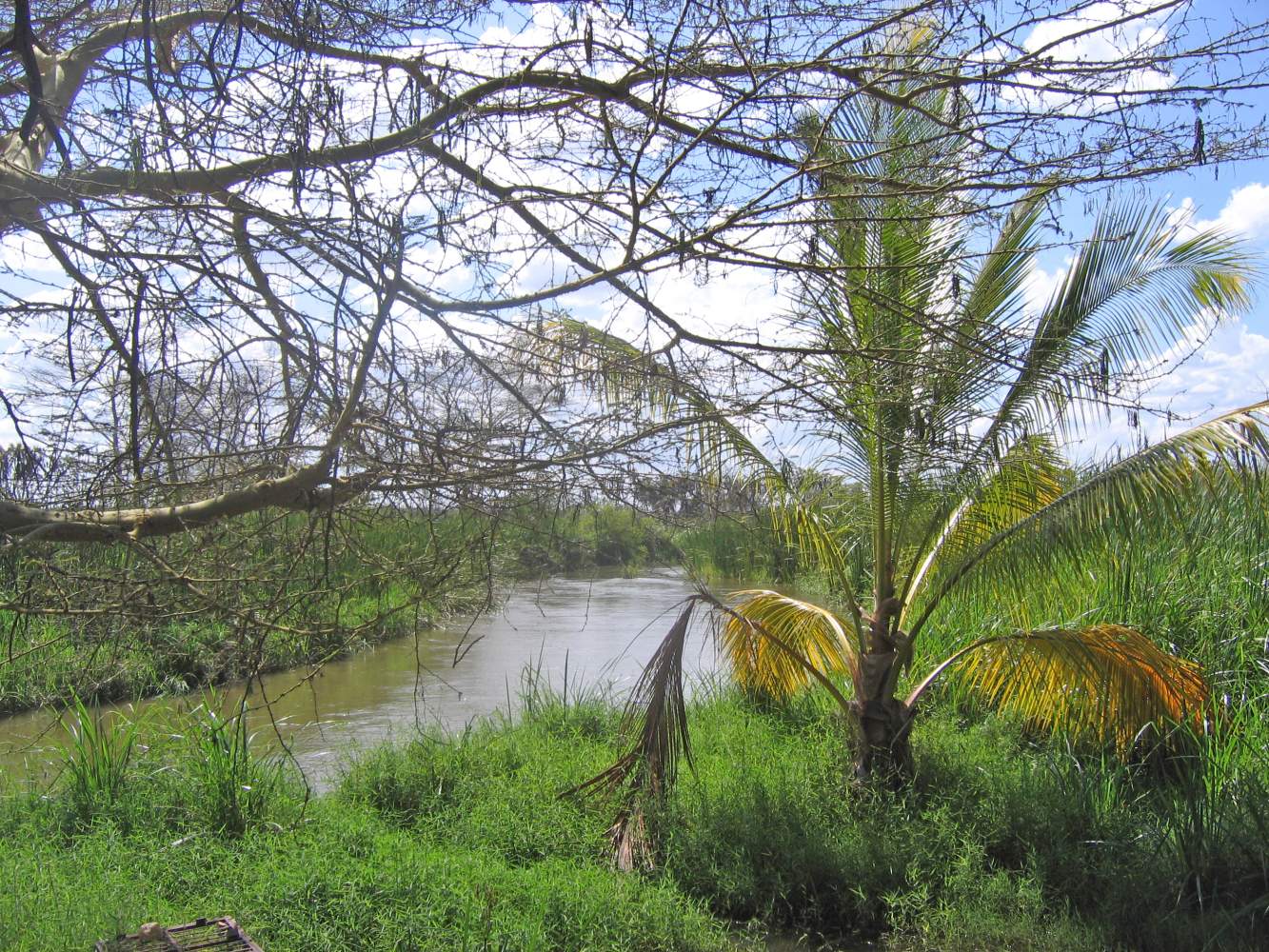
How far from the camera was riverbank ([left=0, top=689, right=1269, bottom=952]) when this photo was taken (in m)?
4.45

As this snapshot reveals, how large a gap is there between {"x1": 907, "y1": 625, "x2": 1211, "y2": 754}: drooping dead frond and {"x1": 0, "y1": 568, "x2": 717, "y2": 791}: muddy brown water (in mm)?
1878

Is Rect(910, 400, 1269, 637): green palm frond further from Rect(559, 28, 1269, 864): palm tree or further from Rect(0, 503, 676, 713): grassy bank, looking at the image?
Rect(0, 503, 676, 713): grassy bank

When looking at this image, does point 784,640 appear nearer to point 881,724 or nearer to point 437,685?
point 881,724

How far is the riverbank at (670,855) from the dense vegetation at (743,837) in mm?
14

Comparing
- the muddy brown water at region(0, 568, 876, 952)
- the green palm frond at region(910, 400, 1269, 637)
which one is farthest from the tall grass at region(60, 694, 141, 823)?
the green palm frond at region(910, 400, 1269, 637)

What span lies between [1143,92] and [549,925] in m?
3.82

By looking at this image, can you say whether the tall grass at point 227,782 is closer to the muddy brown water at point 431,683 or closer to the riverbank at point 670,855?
the riverbank at point 670,855

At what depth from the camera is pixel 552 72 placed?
8.87 feet

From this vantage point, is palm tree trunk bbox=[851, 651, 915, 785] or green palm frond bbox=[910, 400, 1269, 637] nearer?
green palm frond bbox=[910, 400, 1269, 637]

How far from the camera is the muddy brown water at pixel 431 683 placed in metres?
7.02

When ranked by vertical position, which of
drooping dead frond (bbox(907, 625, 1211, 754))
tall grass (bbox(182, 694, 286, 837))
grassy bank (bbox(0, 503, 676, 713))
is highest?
grassy bank (bbox(0, 503, 676, 713))

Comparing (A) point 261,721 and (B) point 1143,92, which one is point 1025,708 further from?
(A) point 261,721

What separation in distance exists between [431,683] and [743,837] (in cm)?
484

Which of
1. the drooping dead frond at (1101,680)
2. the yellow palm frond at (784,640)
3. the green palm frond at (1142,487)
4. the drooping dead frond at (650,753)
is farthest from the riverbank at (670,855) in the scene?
the green palm frond at (1142,487)
